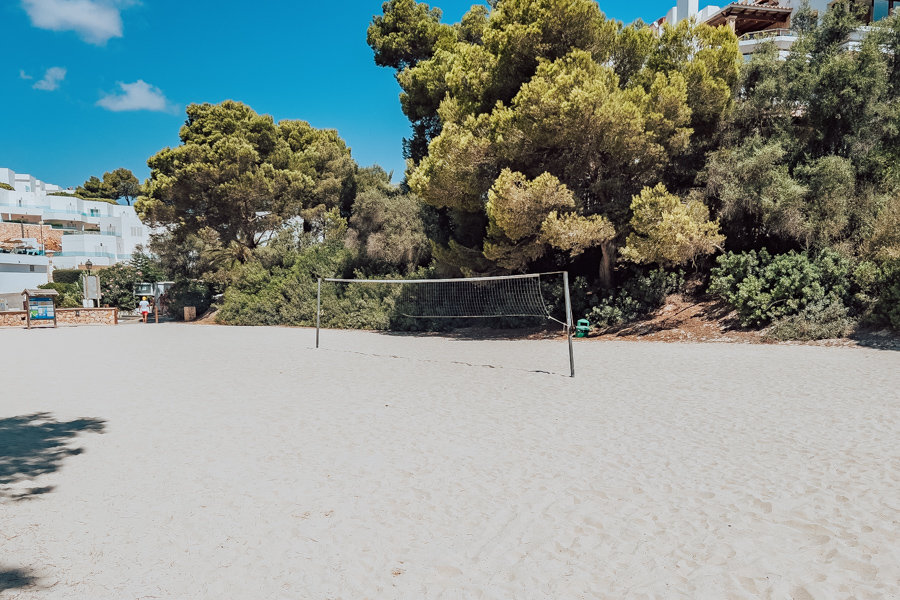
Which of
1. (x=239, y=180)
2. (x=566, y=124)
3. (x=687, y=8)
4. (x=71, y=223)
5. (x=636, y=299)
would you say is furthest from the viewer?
(x=71, y=223)

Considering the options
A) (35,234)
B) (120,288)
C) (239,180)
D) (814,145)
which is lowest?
(120,288)

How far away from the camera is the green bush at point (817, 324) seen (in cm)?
1315

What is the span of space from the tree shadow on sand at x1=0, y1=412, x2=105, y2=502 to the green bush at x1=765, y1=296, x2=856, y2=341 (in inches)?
570

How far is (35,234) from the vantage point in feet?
201

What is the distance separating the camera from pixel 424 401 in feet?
26.9

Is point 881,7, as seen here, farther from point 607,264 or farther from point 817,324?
point 817,324

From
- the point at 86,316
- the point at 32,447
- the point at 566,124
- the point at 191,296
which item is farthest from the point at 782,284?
the point at 86,316

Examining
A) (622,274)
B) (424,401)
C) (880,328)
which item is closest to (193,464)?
(424,401)

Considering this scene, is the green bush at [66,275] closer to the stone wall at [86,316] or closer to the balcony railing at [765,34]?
the stone wall at [86,316]

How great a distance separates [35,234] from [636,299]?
2709 inches

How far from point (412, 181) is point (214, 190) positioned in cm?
1654

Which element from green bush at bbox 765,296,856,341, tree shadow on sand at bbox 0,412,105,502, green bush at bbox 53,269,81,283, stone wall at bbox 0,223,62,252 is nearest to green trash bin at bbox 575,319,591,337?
green bush at bbox 765,296,856,341

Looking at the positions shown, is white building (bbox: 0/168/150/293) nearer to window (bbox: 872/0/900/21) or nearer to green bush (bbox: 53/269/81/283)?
green bush (bbox: 53/269/81/283)

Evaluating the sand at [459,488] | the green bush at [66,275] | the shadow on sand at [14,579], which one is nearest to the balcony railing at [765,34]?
the sand at [459,488]
